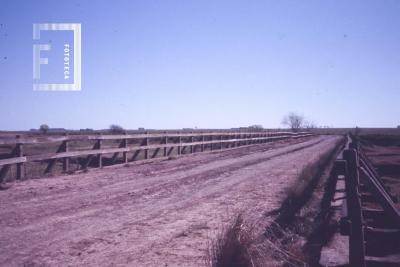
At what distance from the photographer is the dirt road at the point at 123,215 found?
4445 mm

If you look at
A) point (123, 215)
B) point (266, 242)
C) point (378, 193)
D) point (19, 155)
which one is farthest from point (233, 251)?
point (19, 155)

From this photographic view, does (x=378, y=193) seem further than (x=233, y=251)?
Yes

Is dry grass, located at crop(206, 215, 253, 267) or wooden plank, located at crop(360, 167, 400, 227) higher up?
wooden plank, located at crop(360, 167, 400, 227)

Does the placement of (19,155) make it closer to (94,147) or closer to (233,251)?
(94,147)

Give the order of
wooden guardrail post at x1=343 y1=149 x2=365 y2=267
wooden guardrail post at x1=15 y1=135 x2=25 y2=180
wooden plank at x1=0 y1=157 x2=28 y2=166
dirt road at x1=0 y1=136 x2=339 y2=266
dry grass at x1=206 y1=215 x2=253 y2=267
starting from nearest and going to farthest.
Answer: dry grass at x1=206 y1=215 x2=253 y2=267 → wooden guardrail post at x1=343 y1=149 x2=365 y2=267 → dirt road at x1=0 y1=136 x2=339 y2=266 → wooden plank at x1=0 y1=157 x2=28 y2=166 → wooden guardrail post at x1=15 y1=135 x2=25 y2=180

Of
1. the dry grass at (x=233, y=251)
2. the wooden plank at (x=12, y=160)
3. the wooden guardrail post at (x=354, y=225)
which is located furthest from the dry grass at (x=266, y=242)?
the wooden plank at (x=12, y=160)

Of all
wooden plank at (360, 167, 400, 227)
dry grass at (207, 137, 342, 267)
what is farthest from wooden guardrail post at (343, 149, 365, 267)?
dry grass at (207, 137, 342, 267)

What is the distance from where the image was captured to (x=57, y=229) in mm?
5480

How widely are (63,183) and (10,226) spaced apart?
4.20 meters

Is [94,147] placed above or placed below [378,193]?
below

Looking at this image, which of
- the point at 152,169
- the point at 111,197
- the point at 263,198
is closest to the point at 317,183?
the point at 263,198

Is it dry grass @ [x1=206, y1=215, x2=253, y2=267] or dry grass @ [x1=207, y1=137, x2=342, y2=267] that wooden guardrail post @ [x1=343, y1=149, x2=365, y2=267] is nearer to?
dry grass @ [x1=207, y1=137, x2=342, y2=267]

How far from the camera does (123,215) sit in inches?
252

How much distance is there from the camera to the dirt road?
4445 millimetres
